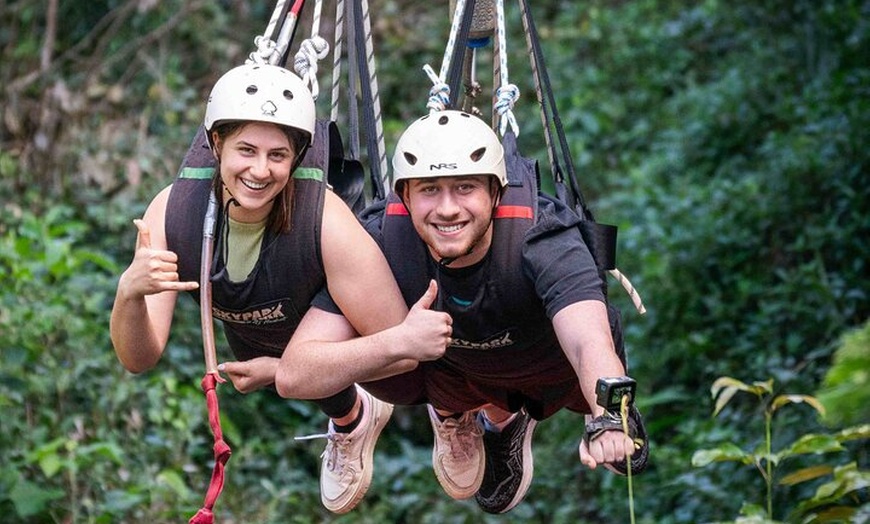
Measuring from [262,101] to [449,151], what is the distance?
58 centimetres

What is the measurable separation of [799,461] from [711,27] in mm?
6912

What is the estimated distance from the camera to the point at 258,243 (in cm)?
487

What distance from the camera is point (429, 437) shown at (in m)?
10.8

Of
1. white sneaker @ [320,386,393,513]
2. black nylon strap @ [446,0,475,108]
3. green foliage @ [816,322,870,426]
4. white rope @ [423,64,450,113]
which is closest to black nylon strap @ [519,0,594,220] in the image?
black nylon strap @ [446,0,475,108]

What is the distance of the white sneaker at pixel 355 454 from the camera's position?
19.9ft

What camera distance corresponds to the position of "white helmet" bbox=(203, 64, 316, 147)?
4.65 meters

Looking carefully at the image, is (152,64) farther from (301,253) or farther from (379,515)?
(301,253)

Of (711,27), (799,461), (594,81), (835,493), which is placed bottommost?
(835,493)

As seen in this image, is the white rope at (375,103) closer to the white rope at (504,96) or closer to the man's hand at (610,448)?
the white rope at (504,96)

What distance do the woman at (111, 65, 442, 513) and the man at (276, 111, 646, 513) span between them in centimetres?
Answer: 14

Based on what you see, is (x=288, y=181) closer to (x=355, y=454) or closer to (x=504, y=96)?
(x=504, y=96)

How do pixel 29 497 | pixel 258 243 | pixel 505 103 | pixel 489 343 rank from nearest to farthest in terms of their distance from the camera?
pixel 258 243, pixel 489 343, pixel 505 103, pixel 29 497

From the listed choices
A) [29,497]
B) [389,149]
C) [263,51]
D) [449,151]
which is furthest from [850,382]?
[389,149]

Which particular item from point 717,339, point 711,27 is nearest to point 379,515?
point 717,339
